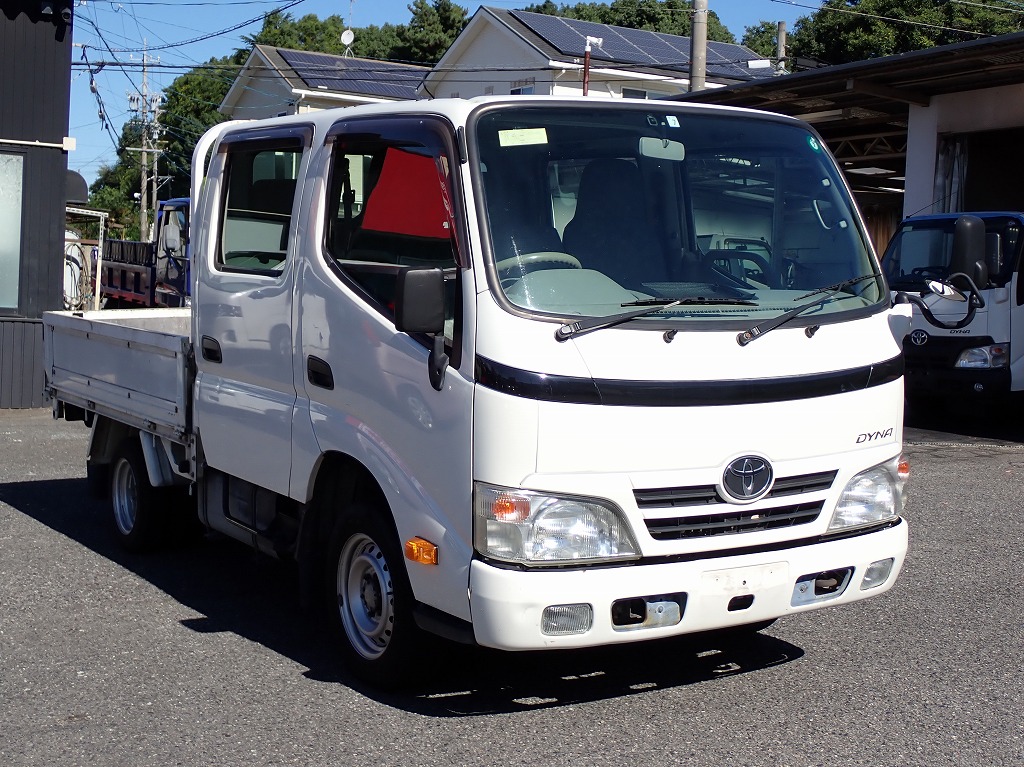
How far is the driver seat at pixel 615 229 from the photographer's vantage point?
4676 mm

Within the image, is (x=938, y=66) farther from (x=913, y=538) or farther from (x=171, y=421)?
(x=171, y=421)

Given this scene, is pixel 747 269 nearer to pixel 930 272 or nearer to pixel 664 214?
pixel 664 214

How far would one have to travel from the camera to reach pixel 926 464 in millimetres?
11094

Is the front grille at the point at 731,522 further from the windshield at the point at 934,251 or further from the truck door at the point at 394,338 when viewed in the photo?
the windshield at the point at 934,251

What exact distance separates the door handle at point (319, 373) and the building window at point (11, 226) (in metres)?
10.00

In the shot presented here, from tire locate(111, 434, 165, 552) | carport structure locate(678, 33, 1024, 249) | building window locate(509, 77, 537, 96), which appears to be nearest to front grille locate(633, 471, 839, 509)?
tire locate(111, 434, 165, 552)

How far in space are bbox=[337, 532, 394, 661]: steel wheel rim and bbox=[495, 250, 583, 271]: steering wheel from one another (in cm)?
123

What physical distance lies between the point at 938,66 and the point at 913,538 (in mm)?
10054

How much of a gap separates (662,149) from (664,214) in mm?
308

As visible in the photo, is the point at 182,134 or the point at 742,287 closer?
the point at 742,287

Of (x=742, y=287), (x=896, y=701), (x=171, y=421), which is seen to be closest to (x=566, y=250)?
(x=742, y=287)

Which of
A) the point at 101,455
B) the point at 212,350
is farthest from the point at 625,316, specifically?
the point at 101,455

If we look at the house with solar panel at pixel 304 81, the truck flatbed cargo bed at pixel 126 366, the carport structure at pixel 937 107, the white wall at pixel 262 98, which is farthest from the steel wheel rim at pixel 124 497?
the white wall at pixel 262 98

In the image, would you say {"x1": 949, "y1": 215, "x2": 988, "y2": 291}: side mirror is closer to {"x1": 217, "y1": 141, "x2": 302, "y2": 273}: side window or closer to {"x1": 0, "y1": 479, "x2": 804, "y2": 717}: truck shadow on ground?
{"x1": 0, "y1": 479, "x2": 804, "y2": 717}: truck shadow on ground
